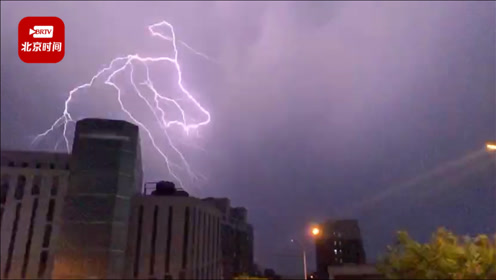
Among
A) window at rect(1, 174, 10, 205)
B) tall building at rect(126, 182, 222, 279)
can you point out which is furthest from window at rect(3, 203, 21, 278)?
tall building at rect(126, 182, 222, 279)

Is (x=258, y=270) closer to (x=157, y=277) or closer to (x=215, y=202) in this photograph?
(x=215, y=202)

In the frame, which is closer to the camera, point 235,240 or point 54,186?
point 54,186

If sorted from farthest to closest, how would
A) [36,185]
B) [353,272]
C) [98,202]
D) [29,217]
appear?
1. [36,185]
2. [29,217]
3. [98,202]
4. [353,272]

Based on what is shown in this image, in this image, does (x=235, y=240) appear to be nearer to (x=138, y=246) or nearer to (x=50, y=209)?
(x=138, y=246)

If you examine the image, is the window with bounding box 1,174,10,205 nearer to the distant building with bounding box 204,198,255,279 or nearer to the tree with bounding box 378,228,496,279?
the tree with bounding box 378,228,496,279

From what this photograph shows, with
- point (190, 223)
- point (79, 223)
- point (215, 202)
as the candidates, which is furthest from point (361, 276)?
point (215, 202)

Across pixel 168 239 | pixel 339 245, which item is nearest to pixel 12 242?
pixel 168 239
